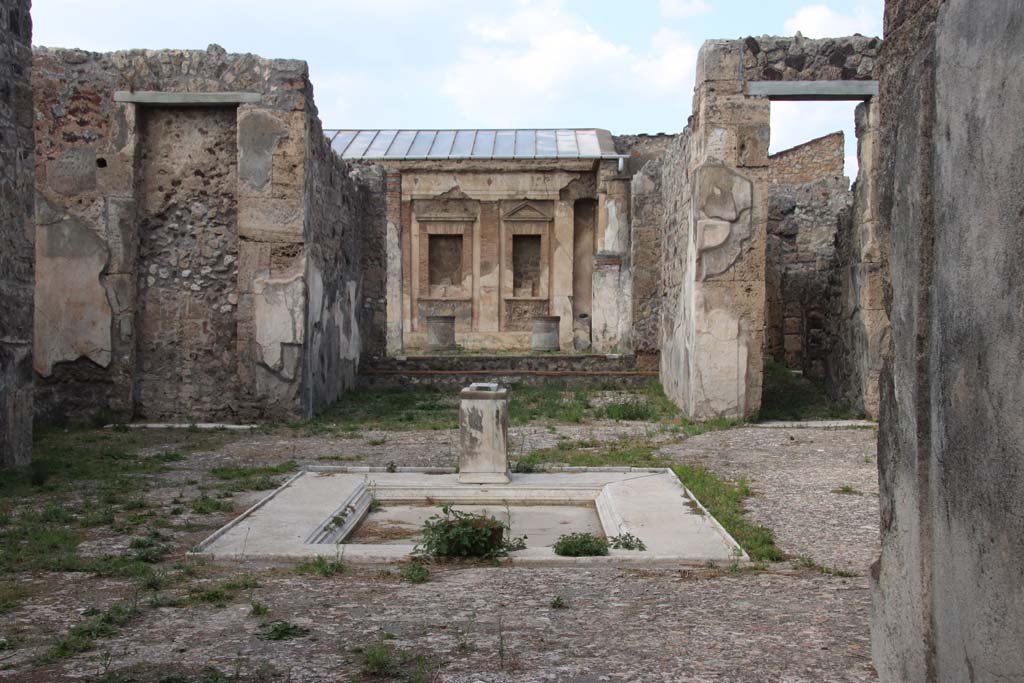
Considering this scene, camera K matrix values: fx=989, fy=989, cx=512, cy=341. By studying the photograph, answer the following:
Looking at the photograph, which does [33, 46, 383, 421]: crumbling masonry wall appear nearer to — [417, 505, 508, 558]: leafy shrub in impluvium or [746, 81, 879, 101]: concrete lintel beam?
[746, 81, 879, 101]: concrete lintel beam

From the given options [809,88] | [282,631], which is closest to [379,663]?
[282,631]

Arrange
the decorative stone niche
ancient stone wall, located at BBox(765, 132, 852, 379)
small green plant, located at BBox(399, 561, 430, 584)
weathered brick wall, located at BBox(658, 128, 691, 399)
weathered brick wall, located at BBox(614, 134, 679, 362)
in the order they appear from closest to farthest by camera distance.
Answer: small green plant, located at BBox(399, 561, 430, 584) → weathered brick wall, located at BBox(658, 128, 691, 399) → ancient stone wall, located at BBox(765, 132, 852, 379) → weathered brick wall, located at BBox(614, 134, 679, 362) → the decorative stone niche

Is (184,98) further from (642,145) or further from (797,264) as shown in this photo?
(642,145)

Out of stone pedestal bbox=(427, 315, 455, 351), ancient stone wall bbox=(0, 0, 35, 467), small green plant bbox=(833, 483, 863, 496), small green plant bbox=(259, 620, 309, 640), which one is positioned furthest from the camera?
stone pedestal bbox=(427, 315, 455, 351)

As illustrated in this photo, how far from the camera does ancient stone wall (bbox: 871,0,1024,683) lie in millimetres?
1643

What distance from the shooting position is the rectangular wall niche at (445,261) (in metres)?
24.1

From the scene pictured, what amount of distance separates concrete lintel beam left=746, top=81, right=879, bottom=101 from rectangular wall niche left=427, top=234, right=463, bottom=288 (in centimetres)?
1456

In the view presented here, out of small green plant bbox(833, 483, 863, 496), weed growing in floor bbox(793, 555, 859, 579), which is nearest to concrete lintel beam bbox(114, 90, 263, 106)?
small green plant bbox(833, 483, 863, 496)

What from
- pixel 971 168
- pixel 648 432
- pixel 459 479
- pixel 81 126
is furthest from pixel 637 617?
pixel 81 126

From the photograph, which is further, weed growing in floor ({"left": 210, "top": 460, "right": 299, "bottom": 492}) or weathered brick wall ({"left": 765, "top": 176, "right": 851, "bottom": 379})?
weathered brick wall ({"left": 765, "top": 176, "right": 851, "bottom": 379})

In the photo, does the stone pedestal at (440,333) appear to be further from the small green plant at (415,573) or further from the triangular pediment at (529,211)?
the small green plant at (415,573)

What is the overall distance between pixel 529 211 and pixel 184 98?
1371 centimetres

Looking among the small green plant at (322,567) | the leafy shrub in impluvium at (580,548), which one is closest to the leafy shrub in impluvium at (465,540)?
the leafy shrub in impluvium at (580,548)

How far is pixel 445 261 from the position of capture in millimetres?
24375
